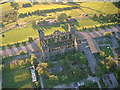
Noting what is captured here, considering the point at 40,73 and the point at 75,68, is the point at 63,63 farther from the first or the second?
the point at 40,73

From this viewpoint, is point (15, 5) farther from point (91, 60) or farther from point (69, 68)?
point (91, 60)

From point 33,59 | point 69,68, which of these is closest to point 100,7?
point 69,68

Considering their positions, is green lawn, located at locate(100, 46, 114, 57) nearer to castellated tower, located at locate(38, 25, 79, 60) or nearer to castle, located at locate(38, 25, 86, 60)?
castle, located at locate(38, 25, 86, 60)

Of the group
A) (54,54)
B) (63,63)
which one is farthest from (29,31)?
(63,63)

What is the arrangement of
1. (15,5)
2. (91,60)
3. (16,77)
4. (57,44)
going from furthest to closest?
(15,5), (57,44), (91,60), (16,77)

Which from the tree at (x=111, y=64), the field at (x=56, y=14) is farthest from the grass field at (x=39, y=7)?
the tree at (x=111, y=64)

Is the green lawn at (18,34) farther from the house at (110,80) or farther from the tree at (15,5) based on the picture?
the house at (110,80)
